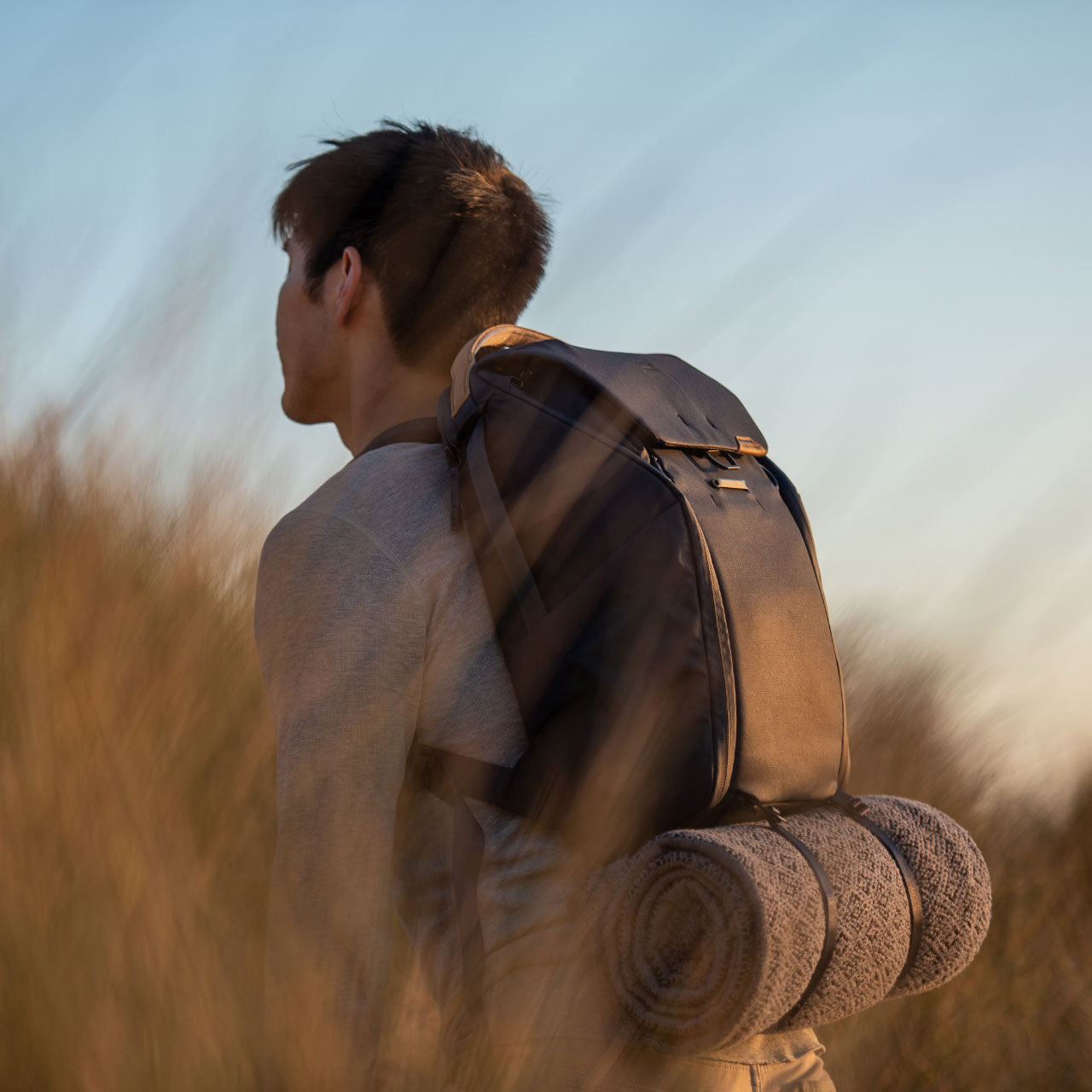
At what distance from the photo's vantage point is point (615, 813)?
1229 millimetres

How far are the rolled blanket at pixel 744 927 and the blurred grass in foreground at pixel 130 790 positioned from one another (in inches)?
10.4

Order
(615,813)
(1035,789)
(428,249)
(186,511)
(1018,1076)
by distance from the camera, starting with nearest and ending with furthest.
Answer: (615,813) → (186,511) → (428,249) → (1018,1076) → (1035,789)

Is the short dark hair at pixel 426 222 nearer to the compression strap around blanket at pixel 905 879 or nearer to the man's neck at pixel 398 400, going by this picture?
the man's neck at pixel 398 400

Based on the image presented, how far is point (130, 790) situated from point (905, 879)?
0.90m

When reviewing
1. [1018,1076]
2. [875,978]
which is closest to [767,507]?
[875,978]

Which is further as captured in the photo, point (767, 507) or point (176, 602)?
point (767, 507)

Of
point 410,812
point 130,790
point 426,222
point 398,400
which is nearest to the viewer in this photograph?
point 130,790

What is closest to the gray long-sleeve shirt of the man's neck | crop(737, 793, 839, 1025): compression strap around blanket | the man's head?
crop(737, 793, 839, 1025): compression strap around blanket

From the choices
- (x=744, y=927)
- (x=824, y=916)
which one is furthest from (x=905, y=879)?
(x=744, y=927)

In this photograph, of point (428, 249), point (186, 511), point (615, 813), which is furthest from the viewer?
point (428, 249)

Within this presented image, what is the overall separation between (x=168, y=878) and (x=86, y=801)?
0.30 ft

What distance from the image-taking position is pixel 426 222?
1937mm

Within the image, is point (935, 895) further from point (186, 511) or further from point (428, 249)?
point (428, 249)

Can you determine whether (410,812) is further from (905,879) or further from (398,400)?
Answer: (398,400)
